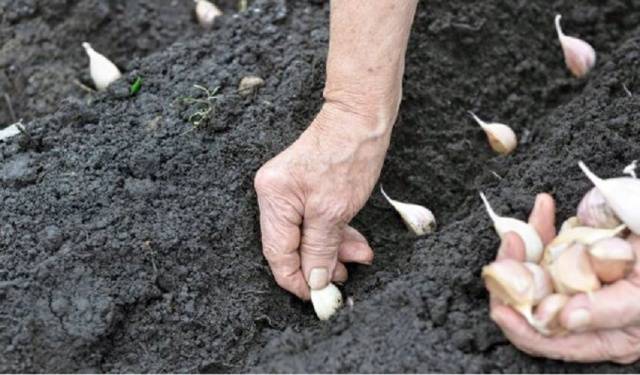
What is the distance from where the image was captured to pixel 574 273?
1.84 meters

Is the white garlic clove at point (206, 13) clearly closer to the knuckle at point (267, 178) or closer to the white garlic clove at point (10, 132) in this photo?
the white garlic clove at point (10, 132)

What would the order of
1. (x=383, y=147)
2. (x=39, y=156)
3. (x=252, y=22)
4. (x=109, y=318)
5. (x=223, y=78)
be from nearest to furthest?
(x=109, y=318) < (x=383, y=147) < (x=39, y=156) < (x=223, y=78) < (x=252, y=22)

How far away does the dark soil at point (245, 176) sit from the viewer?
210 cm

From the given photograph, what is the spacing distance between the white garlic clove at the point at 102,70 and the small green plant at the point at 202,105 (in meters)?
0.35

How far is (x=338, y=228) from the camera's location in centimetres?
228

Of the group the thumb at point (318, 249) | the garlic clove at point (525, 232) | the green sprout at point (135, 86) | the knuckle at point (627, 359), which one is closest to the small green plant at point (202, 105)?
the green sprout at point (135, 86)

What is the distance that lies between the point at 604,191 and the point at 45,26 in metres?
2.01

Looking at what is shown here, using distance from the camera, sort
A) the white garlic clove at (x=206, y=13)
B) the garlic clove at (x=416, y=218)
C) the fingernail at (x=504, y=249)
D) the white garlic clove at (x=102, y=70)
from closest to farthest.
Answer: the fingernail at (x=504, y=249)
the garlic clove at (x=416, y=218)
the white garlic clove at (x=102, y=70)
the white garlic clove at (x=206, y=13)

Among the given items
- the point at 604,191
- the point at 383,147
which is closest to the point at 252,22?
the point at 383,147

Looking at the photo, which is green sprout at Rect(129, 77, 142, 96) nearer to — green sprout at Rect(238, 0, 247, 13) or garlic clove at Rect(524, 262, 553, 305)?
green sprout at Rect(238, 0, 247, 13)

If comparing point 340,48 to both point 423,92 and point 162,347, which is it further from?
point 162,347

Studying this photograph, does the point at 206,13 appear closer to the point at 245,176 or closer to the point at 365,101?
the point at 245,176

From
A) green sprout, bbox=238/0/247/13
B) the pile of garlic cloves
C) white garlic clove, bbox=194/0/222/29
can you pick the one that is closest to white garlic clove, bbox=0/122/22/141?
white garlic clove, bbox=194/0/222/29

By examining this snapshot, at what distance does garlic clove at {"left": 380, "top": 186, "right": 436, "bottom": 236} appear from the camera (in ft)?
8.23
